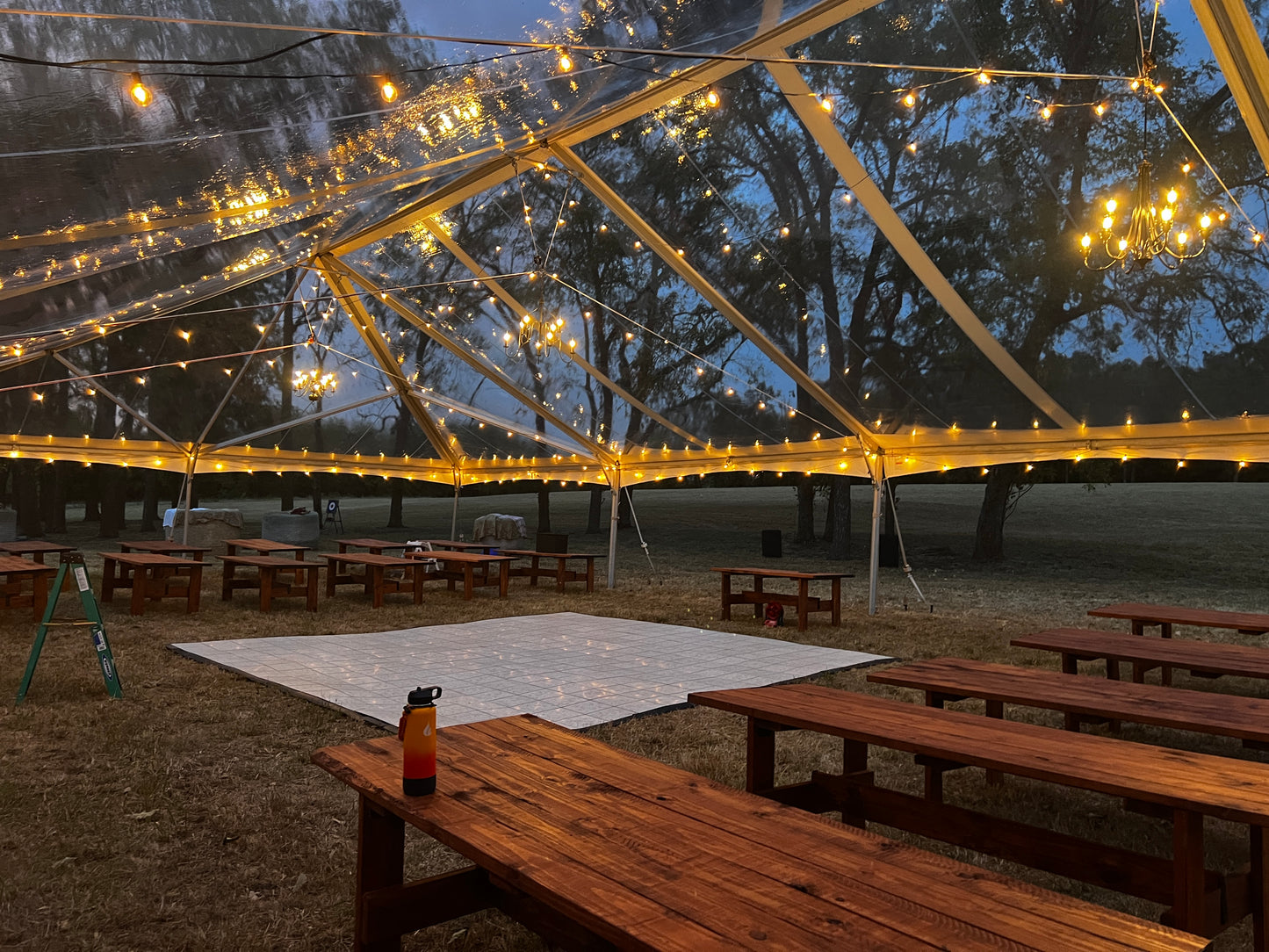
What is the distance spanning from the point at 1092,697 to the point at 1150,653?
4.39ft

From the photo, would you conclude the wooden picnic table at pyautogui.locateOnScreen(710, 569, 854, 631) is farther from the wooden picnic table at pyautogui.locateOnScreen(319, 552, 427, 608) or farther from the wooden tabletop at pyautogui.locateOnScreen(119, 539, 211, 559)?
the wooden tabletop at pyautogui.locateOnScreen(119, 539, 211, 559)

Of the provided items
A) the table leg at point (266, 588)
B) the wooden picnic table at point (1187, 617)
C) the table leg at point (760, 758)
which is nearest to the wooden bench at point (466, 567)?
the table leg at point (266, 588)

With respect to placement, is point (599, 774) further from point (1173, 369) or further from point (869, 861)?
Result: point (1173, 369)

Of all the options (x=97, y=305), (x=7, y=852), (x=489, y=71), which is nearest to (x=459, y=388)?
(x=97, y=305)

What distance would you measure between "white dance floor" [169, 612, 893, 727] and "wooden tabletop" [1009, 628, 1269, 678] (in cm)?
168

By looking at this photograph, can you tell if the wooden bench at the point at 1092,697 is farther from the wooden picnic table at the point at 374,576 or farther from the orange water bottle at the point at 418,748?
the wooden picnic table at the point at 374,576

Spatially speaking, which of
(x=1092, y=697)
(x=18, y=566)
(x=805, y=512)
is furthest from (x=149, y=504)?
(x=1092, y=697)

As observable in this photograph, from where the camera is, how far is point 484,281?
27.1 feet

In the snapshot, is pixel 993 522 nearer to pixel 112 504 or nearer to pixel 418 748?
pixel 418 748

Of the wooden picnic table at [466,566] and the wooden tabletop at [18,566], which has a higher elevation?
the wooden tabletop at [18,566]

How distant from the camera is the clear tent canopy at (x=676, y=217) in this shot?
260 centimetres

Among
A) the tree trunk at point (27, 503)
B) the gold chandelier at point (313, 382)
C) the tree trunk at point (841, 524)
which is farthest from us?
the tree trunk at point (27, 503)

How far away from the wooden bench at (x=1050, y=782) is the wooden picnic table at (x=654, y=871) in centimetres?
64

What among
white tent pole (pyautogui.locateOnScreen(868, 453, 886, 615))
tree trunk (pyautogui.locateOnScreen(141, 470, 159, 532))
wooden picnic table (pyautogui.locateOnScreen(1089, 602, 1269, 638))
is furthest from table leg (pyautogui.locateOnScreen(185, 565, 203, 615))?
tree trunk (pyautogui.locateOnScreen(141, 470, 159, 532))
